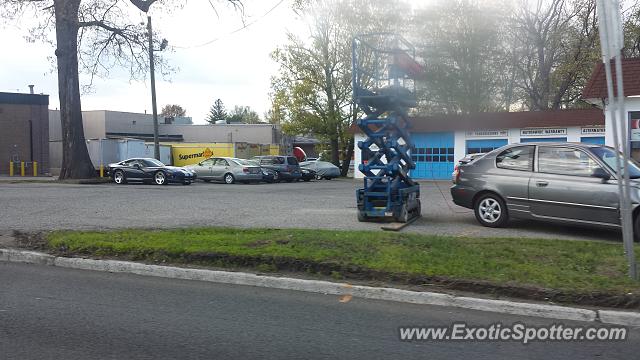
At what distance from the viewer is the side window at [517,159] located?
372 inches

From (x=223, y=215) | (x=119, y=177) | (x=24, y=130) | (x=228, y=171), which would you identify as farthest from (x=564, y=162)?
(x=24, y=130)

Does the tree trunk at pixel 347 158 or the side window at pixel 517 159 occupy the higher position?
the tree trunk at pixel 347 158

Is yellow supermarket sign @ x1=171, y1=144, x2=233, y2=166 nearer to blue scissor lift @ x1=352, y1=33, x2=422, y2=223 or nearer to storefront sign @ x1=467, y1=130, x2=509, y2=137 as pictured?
storefront sign @ x1=467, y1=130, x2=509, y2=137

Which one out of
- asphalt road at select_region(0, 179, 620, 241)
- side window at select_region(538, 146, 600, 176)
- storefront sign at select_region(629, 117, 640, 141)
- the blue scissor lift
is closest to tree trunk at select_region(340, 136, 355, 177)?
storefront sign at select_region(629, 117, 640, 141)

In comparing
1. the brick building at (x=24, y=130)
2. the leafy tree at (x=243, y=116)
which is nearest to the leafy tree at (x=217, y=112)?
the leafy tree at (x=243, y=116)

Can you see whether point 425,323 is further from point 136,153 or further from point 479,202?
point 136,153

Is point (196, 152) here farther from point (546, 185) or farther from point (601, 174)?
point (601, 174)

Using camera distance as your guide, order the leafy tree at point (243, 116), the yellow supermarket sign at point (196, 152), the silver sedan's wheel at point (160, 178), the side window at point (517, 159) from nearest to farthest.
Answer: the side window at point (517, 159) → the silver sedan's wheel at point (160, 178) → the yellow supermarket sign at point (196, 152) → the leafy tree at point (243, 116)

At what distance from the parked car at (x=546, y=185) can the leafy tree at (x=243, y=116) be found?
89887 millimetres

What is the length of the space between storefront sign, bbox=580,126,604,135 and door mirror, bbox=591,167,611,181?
757 inches

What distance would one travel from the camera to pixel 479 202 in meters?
9.82

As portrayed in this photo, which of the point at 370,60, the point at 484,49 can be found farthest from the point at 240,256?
the point at 484,49

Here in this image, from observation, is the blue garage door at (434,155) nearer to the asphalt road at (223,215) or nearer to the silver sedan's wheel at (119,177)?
the silver sedan's wheel at (119,177)

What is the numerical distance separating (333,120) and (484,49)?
13.4 meters
